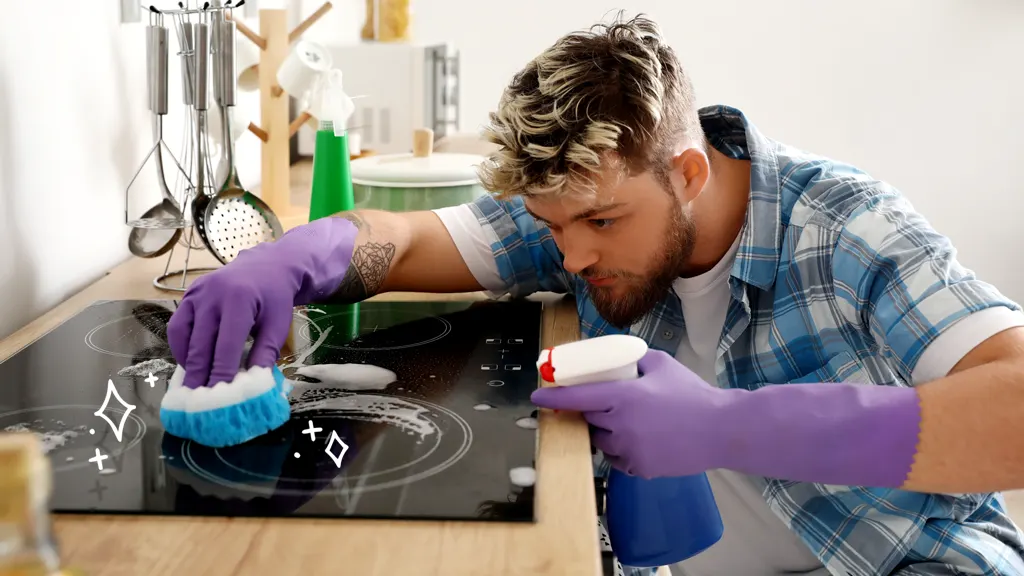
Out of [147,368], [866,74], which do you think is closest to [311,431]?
[147,368]

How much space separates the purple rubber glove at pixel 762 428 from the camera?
0.82 metres

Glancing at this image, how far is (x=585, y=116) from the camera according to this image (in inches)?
41.7

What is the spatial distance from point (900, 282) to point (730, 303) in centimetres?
27

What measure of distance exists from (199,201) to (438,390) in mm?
597

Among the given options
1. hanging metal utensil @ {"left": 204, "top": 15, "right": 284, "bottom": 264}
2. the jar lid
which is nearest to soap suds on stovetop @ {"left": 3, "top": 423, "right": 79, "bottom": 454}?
hanging metal utensil @ {"left": 204, "top": 15, "right": 284, "bottom": 264}

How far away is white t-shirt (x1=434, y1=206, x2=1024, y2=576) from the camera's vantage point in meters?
1.25

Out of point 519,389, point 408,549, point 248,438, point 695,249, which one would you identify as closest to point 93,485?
point 248,438

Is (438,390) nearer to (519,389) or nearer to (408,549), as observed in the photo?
(519,389)

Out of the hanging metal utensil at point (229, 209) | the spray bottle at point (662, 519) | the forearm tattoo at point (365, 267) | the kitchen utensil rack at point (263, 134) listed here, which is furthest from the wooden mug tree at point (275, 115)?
the spray bottle at point (662, 519)

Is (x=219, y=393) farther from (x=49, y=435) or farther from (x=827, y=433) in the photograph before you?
(x=827, y=433)

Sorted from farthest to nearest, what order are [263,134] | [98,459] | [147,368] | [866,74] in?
[866,74]
[263,134]
[147,368]
[98,459]

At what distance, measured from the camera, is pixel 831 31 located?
311 cm

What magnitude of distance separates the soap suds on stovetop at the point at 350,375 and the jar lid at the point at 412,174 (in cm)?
51

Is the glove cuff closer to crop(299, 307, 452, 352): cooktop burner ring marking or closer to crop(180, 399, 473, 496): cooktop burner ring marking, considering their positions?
crop(180, 399, 473, 496): cooktop burner ring marking
